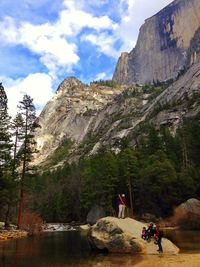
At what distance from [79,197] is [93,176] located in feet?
43.0

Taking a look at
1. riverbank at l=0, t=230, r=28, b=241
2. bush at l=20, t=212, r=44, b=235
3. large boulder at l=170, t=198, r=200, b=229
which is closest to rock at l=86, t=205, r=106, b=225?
bush at l=20, t=212, r=44, b=235

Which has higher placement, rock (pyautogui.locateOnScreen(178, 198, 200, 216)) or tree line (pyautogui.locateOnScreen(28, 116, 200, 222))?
tree line (pyautogui.locateOnScreen(28, 116, 200, 222))

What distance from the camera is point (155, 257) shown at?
77.2ft

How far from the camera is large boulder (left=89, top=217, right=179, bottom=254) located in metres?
26.4

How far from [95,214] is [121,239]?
51039 mm

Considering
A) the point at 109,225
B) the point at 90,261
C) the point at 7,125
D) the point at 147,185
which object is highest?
the point at 7,125

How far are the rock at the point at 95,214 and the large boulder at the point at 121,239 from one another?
46243 millimetres

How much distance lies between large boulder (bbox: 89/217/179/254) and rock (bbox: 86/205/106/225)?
152ft

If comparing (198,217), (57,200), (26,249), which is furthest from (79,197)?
(26,249)

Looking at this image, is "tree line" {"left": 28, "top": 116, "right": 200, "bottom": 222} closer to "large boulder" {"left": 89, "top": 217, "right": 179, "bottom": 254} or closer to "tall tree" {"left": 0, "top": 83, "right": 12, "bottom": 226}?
"tall tree" {"left": 0, "top": 83, "right": 12, "bottom": 226}

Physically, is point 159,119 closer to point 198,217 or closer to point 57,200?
point 57,200

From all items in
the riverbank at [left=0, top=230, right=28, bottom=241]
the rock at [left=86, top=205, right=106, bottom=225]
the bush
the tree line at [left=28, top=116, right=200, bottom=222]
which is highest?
the tree line at [left=28, top=116, right=200, bottom=222]

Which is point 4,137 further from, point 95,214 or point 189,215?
point 95,214

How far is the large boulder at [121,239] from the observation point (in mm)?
26438
